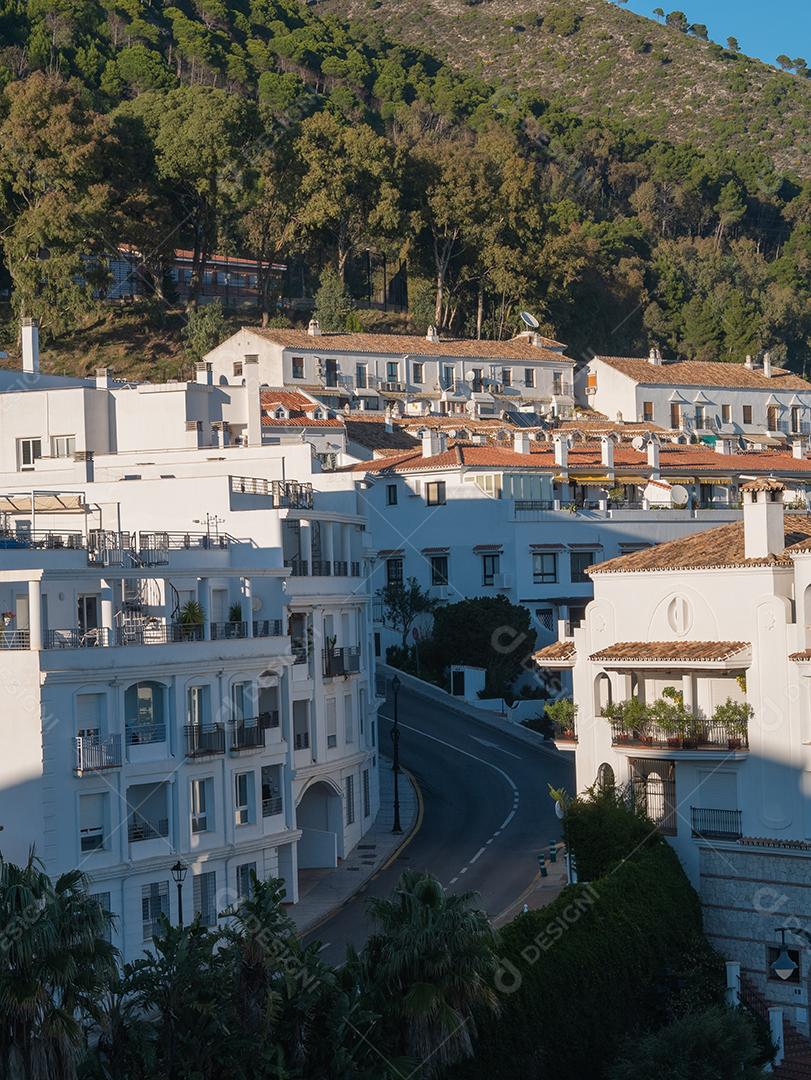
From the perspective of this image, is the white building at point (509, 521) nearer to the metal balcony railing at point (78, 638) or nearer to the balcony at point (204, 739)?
the balcony at point (204, 739)

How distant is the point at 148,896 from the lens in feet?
141

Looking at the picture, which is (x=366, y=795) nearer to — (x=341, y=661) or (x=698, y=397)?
(x=341, y=661)

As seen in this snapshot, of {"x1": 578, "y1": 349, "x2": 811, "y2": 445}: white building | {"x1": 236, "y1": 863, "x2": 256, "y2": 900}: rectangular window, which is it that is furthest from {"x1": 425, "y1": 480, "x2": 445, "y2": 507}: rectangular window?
{"x1": 578, "y1": 349, "x2": 811, "y2": 445}: white building

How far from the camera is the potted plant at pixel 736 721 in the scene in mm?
42625

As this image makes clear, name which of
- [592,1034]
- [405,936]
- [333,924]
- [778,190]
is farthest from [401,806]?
[778,190]

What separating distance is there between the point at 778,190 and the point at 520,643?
422 ft

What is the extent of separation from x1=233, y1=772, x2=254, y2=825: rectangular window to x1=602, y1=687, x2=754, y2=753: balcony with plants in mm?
9073

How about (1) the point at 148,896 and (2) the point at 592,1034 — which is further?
(1) the point at 148,896

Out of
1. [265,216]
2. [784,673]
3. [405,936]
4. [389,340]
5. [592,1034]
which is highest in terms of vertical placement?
[265,216]

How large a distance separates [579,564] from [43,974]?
52811 millimetres

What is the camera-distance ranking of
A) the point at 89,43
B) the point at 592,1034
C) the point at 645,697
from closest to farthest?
the point at 592,1034 → the point at 645,697 → the point at 89,43

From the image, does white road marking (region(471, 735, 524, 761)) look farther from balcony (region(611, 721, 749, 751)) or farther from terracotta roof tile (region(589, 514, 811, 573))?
balcony (region(611, 721, 749, 751))

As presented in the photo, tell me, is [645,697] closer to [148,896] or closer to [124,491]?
[148,896]

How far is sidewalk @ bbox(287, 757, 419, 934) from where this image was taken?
4774 cm
